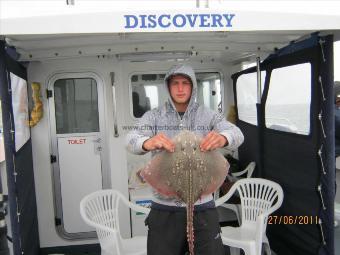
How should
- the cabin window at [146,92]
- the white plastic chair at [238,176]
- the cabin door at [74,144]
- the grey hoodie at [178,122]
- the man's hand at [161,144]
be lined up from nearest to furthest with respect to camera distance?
the man's hand at [161,144] < the grey hoodie at [178,122] < the white plastic chair at [238,176] < the cabin door at [74,144] < the cabin window at [146,92]

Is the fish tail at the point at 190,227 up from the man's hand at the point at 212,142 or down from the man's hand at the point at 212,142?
down

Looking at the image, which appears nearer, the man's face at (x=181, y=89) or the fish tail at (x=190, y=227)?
the fish tail at (x=190, y=227)

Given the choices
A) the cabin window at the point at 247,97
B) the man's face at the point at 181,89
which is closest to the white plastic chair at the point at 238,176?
the cabin window at the point at 247,97

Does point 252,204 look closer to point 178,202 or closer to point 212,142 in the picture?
point 178,202

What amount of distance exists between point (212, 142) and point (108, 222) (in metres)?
2.09

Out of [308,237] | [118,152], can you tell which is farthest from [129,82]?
[308,237]

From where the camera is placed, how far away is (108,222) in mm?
3496

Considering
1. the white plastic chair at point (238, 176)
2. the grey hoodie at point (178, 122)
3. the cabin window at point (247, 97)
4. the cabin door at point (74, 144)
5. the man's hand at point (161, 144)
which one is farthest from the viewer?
the cabin door at point (74, 144)

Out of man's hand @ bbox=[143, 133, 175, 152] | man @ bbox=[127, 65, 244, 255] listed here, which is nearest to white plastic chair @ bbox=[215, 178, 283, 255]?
man @ bbox=[127, 65, 244, 255]

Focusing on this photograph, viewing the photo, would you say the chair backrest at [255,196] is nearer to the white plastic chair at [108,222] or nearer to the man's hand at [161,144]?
the white plastic chair at [108,222]
